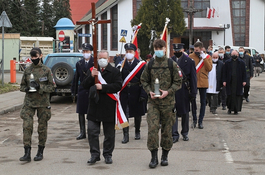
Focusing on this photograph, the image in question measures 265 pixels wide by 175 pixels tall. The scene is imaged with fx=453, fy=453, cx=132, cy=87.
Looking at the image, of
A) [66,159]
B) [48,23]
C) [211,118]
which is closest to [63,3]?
[48,23]

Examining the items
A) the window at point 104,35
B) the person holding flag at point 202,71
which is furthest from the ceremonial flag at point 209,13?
the person holding flag at point 202,71

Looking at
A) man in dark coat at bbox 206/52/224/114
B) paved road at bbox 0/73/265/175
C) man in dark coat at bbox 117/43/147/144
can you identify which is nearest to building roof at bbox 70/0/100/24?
man in dark coat at bbox 206/52/224/114

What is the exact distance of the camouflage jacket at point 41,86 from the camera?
7.16m

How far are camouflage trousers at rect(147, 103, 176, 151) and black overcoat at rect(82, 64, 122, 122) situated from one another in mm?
589

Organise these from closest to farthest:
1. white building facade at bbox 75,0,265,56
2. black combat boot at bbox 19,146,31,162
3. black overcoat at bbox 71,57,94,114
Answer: black combat boot at bbox 19,146,31,162
black overcoat at bbox 71,57,94,114
white building facade at bbox 75,0,265,56

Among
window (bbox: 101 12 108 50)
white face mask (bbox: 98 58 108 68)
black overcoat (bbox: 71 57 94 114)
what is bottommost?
black overcoat (bbox: 71 57 94 114)

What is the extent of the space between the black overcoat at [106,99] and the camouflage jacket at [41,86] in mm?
711

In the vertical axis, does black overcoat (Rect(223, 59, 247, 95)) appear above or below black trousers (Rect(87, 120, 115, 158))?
above

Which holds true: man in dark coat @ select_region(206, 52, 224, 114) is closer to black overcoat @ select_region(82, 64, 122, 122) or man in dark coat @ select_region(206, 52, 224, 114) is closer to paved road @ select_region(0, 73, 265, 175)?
paved road @ select_region(0, 73, 265, 175)

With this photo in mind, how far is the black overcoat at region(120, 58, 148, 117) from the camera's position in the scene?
8750 mm

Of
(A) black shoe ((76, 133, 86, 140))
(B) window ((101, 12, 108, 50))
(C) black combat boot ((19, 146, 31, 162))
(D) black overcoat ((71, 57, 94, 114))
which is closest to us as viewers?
(C) black combat boot ((19, 146, 31, 162))

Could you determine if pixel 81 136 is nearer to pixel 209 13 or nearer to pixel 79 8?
pixel 209 13

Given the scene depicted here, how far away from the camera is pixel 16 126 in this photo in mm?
→ 10742

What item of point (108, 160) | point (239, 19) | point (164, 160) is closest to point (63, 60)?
point (108, 160)
